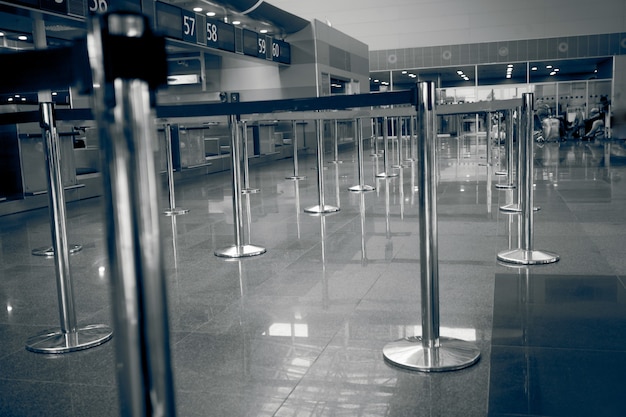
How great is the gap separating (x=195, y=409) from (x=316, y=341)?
0.71 m

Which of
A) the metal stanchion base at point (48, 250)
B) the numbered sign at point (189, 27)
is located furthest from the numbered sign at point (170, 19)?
the metal stanchion base at point (48, 250)

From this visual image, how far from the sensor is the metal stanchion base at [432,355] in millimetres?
2275

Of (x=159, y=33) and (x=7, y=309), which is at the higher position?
(x=159, y=33)

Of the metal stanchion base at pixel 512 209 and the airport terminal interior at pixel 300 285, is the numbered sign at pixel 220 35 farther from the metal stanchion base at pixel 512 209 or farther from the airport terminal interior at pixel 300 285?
the metal stanchion base at pixel 512 209

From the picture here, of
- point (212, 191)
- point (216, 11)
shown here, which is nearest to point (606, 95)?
point (216, 11)

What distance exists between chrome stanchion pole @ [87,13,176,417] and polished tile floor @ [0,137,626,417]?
3.98 ft

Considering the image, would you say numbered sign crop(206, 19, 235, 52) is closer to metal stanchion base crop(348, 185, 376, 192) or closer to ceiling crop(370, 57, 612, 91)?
metal stanchion base crop(348, 185, 376, 192)

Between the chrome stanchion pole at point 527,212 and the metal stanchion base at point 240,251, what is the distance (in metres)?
1.63

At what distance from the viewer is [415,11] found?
894 inches

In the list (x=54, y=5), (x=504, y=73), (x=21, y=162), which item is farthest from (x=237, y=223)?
(x=504, y=73)

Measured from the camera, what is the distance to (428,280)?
238 centimetres

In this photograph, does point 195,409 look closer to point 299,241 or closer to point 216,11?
point 299,241

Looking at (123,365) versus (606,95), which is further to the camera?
(606,95)

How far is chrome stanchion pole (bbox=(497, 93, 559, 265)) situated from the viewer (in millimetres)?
3805
